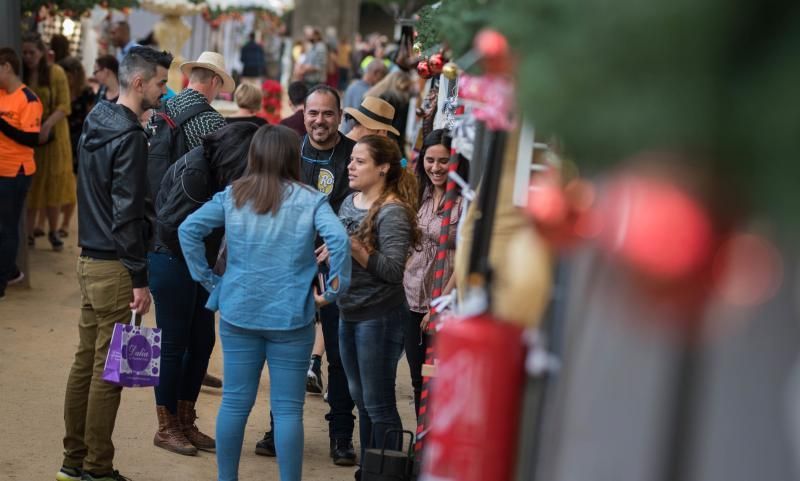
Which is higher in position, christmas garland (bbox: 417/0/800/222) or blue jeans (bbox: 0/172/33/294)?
christmas garland (bbox: 417/0/800/222)

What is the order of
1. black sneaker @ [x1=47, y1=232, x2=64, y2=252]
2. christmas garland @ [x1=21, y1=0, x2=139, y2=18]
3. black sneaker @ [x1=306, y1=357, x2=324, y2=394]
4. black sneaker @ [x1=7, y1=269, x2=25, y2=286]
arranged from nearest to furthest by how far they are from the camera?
black sneaker @ [x1=306, y1=357, x2=324, y2=394] < black sneaker @ [x1=7, y1=269, x2=25, y2=286] < black sneaker @ [x1=47, y1=232, x2=64, y2=252] < christmas garland @ [x1=21, y1=0, x2=139, y2=18]

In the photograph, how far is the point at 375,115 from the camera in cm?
678

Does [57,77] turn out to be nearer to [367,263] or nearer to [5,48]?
[5,48]

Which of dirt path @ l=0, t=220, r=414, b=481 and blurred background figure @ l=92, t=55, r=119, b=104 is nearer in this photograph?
dirt path @ l=0, t=220, r=414, b=481

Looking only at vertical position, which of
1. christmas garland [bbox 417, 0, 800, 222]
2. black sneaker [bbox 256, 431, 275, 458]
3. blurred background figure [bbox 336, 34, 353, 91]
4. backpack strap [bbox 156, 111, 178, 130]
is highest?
blurred background figure [bbox 336, 34, 353, 91]

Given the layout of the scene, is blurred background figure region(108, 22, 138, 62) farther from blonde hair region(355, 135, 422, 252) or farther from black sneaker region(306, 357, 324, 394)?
blonde hair region(355, 135, 422, 252)

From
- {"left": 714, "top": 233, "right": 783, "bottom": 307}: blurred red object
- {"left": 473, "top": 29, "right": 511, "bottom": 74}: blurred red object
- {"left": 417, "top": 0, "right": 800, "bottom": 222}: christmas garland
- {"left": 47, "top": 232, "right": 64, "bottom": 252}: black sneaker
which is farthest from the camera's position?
{"left": 47, "top": 232, "right": 64, "bottom": 252}: black sneaker

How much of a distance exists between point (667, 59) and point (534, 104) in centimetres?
26

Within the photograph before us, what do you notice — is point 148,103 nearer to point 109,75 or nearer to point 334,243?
point 334,243

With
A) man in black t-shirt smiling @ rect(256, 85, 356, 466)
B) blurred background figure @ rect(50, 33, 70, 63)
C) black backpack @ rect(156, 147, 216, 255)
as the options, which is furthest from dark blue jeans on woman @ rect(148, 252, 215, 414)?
blurred background figure @ rect(50, 33, 70, 63)

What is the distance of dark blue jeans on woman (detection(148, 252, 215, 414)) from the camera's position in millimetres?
5805

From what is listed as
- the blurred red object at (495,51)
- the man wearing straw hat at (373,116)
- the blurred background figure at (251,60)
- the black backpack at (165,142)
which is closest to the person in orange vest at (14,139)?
the black backpack at (165,142)

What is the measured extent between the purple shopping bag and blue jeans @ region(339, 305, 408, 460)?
2.85 feet

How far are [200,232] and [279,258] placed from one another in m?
0.40
